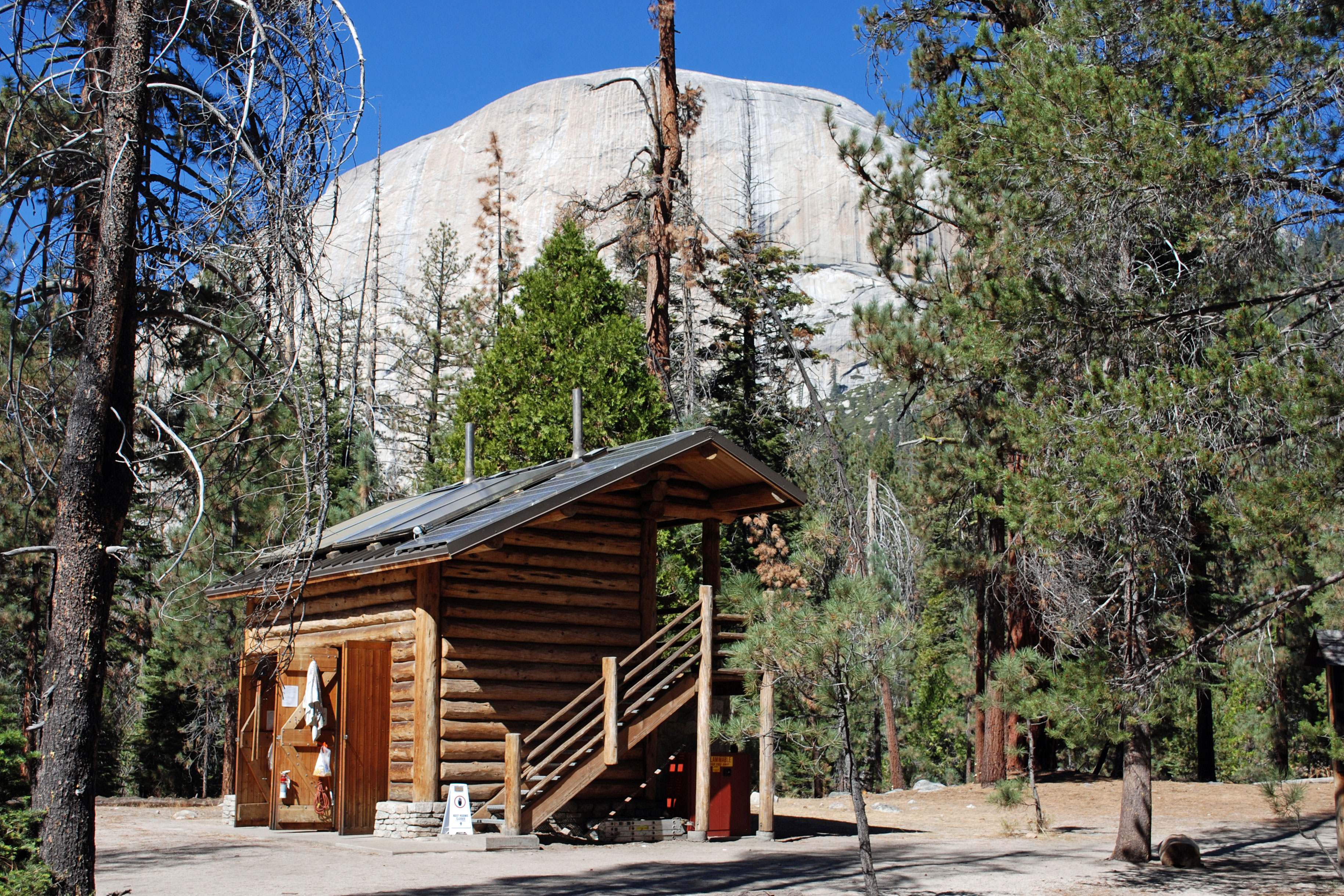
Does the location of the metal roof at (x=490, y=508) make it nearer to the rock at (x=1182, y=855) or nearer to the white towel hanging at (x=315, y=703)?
the white towel hanging at (x=315, y=703)

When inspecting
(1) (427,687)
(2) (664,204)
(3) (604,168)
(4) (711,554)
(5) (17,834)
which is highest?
(3) (604,168)

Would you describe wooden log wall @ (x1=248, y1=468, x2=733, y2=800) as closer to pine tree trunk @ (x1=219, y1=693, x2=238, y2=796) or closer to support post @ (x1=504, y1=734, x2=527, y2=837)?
support post @ (x1=504, y1=734, x2=527, y2=837)

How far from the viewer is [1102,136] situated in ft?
26.9

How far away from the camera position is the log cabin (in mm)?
12586

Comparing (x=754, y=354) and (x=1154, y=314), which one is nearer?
(x=1154, y=314)

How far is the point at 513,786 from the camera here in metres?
12.0

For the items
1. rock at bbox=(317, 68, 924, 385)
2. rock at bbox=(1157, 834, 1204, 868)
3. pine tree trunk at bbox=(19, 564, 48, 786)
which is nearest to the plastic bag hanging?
rock at bbox=(1157, 834, 1204, 868)

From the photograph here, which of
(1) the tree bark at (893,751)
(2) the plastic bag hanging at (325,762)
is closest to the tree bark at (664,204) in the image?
(1) the tree bark at (893,751)

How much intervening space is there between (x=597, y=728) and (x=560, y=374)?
363 inches

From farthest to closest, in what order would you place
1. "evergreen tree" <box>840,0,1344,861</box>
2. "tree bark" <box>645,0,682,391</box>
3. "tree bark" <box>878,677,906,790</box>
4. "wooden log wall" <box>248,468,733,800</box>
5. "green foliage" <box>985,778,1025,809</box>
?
"tree bark" <box>878,677,906,790</box> → "tree bark" <box>645,0,682,391</box> → "wooden log wall" <box>248,468,733,800</box> → "green foliage" <box>985,778,1025,809</box> → "evergreen tree" <box>840,0,1344,861</box>

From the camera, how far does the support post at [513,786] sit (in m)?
12.0

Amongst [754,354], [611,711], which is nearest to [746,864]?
[611,711]

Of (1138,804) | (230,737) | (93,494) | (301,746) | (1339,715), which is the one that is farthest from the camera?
(230,737)

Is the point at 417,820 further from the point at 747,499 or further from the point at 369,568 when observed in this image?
the point at 747,499
